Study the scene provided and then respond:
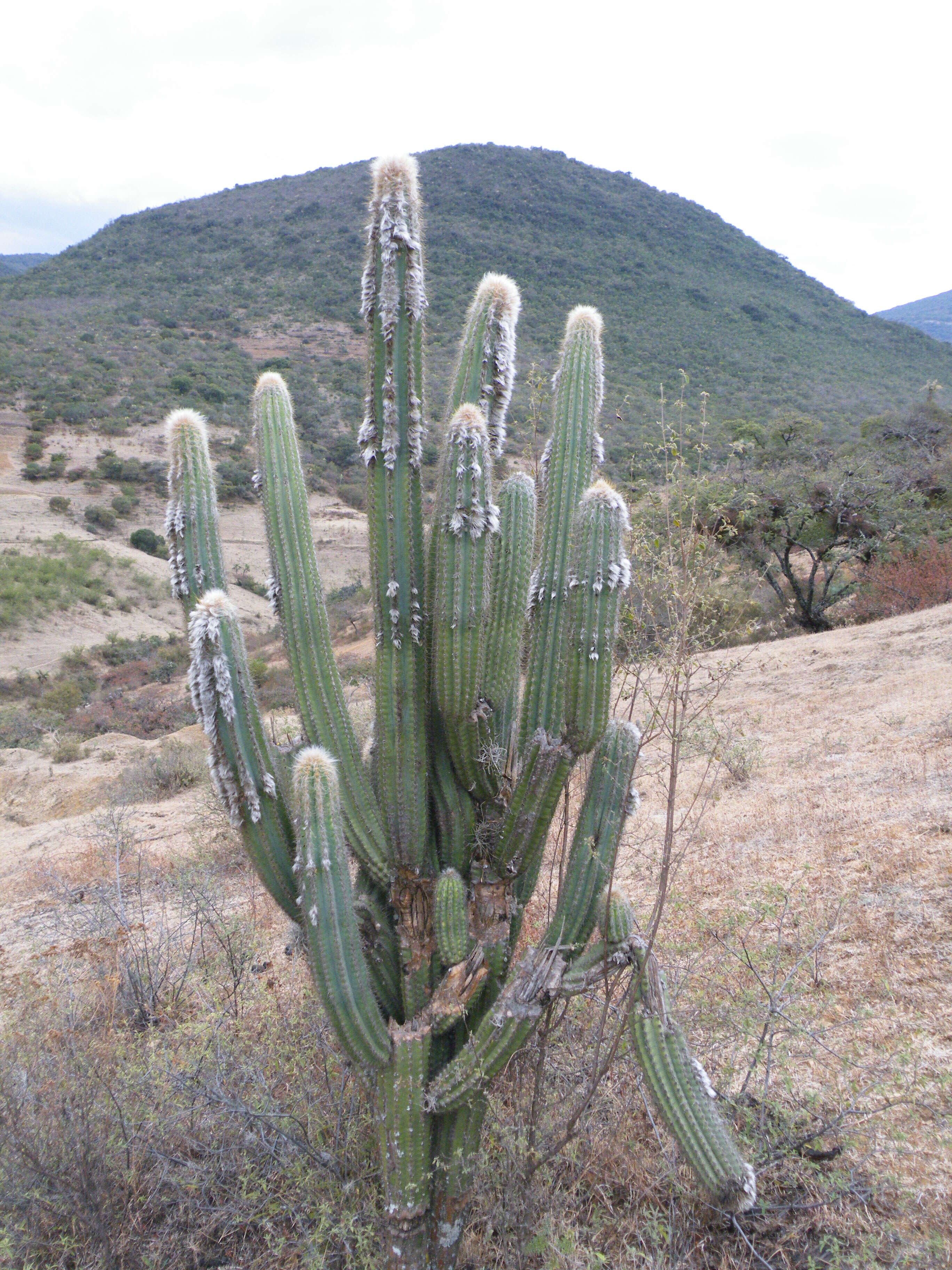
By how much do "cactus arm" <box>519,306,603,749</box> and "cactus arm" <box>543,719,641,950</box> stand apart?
1.00ft

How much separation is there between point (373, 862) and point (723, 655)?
34.8 feet

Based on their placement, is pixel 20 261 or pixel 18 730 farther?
pixel 20 261

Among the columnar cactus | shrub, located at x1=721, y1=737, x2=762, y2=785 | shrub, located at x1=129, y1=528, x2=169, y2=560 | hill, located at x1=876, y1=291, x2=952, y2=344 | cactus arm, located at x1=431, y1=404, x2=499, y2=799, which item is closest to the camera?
the columnar cactus

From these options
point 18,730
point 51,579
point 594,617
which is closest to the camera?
point 594,617

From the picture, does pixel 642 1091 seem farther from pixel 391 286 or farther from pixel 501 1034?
pixel 391 286

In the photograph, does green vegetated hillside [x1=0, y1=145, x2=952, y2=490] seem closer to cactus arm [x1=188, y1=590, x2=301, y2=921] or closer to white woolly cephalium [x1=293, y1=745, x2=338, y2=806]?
cactus arm [x1=188, y1=590, x2=301, y2=921]

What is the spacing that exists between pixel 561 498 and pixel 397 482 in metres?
0.68

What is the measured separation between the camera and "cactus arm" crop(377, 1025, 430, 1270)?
98.9 inches

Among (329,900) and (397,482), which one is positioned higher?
(397,482)

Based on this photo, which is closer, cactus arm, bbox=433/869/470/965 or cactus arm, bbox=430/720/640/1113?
cactus arm, bbox=430/720/640/1113

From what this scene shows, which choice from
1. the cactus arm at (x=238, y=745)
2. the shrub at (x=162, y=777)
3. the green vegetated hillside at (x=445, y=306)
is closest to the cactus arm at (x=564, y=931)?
the cactus arm at (x=238, y=745)

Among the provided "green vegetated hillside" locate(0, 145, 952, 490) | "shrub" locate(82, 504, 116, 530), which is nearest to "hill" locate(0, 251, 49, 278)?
"green vegetated hillside" locate(0, 145, 952, 490)

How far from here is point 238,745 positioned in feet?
8.23

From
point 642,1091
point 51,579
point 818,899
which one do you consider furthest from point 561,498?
point 51,579
